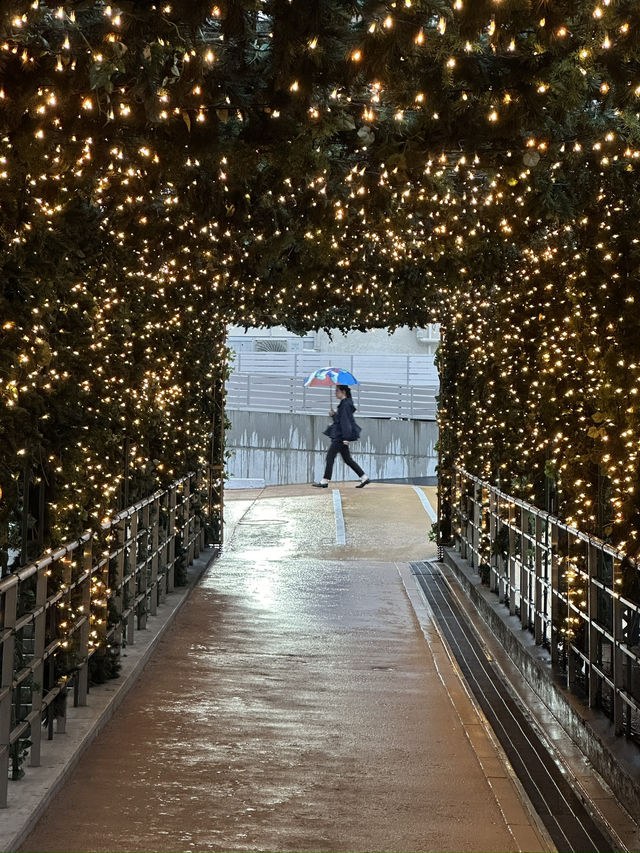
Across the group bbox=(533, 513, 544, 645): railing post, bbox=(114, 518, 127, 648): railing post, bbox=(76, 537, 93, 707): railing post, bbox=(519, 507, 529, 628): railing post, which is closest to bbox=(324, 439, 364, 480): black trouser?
bbox=(519, 507, 529, 628): railing post

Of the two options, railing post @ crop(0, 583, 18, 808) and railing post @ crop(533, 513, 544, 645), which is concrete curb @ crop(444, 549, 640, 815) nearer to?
railing post @ crop(533, 513, 544, 645)

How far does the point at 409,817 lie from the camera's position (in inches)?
186

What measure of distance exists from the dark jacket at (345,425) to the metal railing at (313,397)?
28.6ft

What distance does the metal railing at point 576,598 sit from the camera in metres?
5.39

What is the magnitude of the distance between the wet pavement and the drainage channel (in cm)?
11

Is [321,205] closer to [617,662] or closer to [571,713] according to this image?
[571,713]

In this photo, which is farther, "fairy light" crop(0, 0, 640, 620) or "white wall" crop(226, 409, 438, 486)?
"white wall" crop(226, 409, 438, 486)

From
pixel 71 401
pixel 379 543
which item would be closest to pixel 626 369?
pixel 71 401

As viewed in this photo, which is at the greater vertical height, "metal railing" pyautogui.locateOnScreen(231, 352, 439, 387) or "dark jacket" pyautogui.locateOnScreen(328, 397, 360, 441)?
"metal railing" pyautogui.locateOnScreen(231, 352, 439, 387)

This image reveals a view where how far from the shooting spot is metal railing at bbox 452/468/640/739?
17.7ft

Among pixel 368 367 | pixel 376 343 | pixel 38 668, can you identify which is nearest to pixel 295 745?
pixel 38 668

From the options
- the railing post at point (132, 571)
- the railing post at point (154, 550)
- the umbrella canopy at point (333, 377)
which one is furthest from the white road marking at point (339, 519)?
the railing post at point (132, 571)

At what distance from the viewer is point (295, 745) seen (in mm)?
5844

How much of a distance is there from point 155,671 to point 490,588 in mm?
3539
